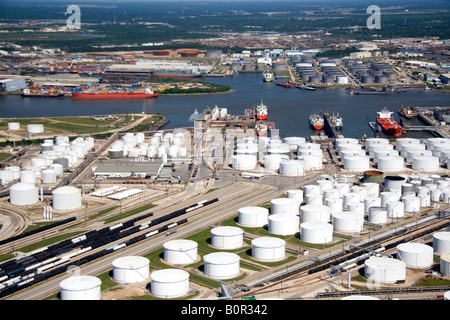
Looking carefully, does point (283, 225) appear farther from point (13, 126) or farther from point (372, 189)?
point (13, 126)

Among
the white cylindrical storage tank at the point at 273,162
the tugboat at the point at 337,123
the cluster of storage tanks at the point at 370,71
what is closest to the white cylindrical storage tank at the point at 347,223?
the white cylindrical storage tank at the point at 273,162

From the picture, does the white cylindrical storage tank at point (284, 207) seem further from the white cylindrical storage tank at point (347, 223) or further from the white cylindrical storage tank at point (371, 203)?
the white cylindrical storage tank at point (371, 203)

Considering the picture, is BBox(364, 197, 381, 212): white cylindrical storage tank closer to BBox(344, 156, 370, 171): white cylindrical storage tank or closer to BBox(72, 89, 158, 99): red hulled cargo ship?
BBox(344, 156, 370, 171): white cylindrical storage tank

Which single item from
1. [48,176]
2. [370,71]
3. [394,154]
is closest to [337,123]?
[394,154]

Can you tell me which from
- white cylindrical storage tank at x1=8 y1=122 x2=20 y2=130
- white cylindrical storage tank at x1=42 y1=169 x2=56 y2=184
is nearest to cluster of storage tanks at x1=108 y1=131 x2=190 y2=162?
white cylindrical storage tank at x1=42 y1=169 x2=56 y2=184

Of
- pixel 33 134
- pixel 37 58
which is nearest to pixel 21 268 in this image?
pixel 33 134

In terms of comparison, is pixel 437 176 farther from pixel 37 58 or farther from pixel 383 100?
pixel 37 58
